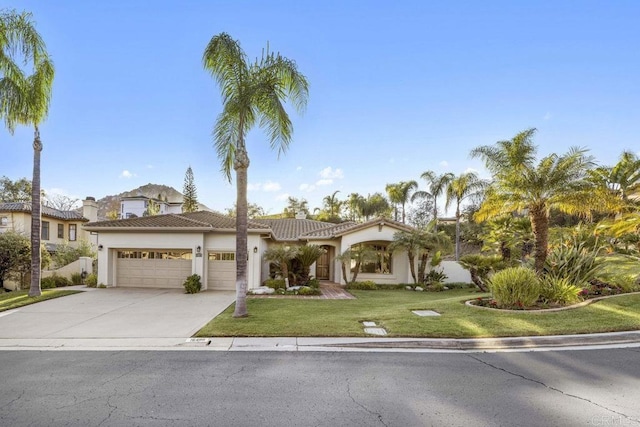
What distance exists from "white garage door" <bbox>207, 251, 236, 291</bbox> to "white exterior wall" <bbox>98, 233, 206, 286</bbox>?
0.65m

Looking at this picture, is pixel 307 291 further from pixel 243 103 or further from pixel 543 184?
pixel 543 184

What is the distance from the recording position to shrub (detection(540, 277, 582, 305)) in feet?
32.7

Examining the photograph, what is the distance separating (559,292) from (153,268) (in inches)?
698

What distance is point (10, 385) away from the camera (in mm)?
5012

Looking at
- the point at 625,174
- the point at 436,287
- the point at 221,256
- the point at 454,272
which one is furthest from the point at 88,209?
the point at 625,174

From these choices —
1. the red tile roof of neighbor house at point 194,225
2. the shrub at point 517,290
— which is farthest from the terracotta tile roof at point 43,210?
the shrub at point 517,290

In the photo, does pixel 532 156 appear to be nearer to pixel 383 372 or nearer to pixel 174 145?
pixel 383 372

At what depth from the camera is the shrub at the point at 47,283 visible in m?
17.1

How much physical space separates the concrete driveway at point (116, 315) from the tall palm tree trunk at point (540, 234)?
1138 centimetres

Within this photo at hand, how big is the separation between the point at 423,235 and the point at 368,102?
7.83m

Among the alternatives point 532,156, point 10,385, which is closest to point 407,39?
point 532,156

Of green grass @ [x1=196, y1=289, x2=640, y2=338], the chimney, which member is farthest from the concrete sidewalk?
the chimney

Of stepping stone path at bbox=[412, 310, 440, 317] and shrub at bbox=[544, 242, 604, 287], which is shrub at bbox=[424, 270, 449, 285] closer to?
shrub at bbox=[544, 242, 604, 287]

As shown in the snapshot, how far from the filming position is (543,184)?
1245cm
